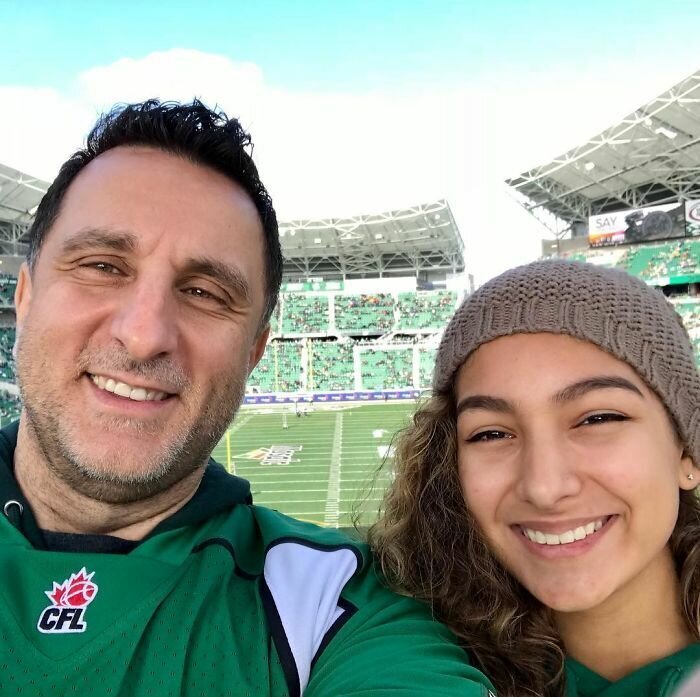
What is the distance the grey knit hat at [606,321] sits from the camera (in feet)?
4.16

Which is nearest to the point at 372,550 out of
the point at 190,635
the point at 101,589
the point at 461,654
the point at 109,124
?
the point at 461,654

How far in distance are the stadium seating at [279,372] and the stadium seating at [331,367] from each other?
871mm

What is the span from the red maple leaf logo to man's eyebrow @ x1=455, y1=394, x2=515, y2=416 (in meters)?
0.91

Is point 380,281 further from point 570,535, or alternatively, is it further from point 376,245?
point 570,535

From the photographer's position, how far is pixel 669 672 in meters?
1.16

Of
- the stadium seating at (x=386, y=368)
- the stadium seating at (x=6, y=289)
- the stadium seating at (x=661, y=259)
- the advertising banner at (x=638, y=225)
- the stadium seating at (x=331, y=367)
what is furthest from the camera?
the stadium seating at (x=331, y=367)

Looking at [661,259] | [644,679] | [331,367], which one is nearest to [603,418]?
[644,679]

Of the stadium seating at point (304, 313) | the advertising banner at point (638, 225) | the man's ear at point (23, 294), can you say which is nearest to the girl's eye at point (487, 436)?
the man's ear at point (23, 294)

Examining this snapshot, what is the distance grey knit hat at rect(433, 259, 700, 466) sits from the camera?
127 centimetres

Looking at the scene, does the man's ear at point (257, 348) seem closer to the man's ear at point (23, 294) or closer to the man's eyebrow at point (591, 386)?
the man's ear at point (23, 294)

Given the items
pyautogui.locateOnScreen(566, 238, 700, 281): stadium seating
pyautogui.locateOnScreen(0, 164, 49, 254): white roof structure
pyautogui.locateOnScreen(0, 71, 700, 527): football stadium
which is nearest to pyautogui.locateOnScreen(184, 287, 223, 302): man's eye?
pyautogui.locateOnScreen(0, 71, 700, 527): football stadium

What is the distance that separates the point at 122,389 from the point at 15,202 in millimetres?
33076

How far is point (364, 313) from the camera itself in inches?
1582

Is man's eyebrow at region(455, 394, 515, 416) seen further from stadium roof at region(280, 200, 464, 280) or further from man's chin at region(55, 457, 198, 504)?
stadium roof at region(280, 200, 464, 280)
